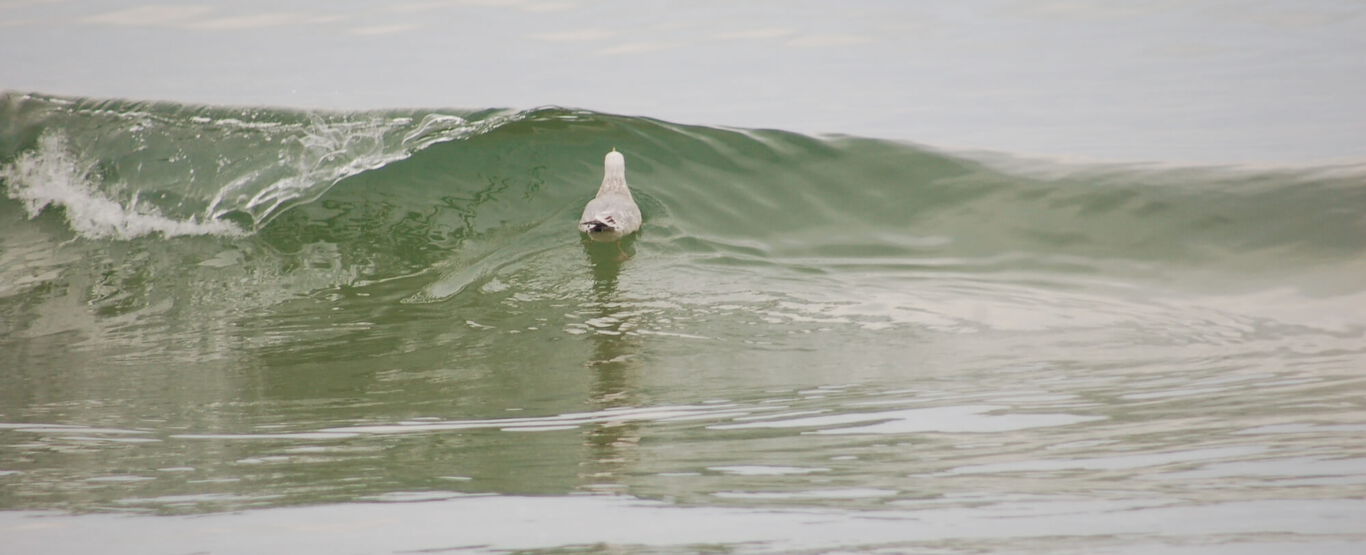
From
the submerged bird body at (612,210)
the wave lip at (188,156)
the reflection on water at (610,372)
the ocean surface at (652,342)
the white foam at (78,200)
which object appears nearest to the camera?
the ocean surface at (652,342)

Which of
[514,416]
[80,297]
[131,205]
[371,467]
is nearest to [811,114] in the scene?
[131,205]

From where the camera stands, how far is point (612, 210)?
835 cm

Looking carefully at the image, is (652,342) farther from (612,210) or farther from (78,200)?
(78,200)

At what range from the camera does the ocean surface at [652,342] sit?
11.2 ft

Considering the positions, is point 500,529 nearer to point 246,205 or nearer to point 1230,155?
point 246,205

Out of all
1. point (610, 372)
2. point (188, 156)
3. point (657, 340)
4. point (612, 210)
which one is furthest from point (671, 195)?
point (188, 156)

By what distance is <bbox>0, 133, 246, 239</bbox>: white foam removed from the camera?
952cm

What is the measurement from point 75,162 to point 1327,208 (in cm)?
976

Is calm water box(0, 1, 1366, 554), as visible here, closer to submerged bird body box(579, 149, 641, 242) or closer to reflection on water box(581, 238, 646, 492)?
reflection on water box(581, 238, 646, 492)

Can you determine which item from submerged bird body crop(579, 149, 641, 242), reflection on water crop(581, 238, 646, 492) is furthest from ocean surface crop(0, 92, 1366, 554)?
submerged bird body crop(579, 149, 641, 242)

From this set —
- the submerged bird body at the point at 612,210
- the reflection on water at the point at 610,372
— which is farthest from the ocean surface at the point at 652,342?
the submerged bird body at the point at 612,210

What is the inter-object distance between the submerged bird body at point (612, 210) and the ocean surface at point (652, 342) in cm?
21

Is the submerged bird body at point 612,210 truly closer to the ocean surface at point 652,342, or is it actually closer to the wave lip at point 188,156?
the ocean surface at point 652,342

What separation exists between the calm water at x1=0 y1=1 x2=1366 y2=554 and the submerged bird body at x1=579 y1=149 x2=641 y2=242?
0.62ft
